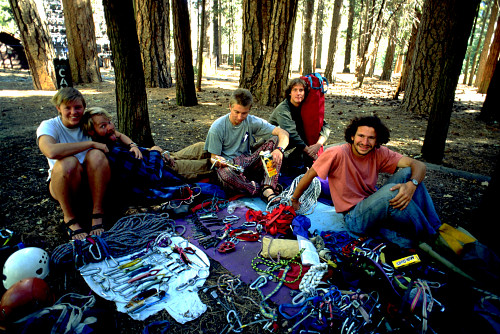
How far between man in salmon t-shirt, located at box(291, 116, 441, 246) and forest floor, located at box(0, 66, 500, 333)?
0.76 metres

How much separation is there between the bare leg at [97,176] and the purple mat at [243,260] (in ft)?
2.56

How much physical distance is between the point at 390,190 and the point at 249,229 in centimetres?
137

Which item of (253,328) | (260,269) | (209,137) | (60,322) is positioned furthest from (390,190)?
(60,322)

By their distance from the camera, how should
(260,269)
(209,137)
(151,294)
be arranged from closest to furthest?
(151,294) → (260,269) → (209,137)

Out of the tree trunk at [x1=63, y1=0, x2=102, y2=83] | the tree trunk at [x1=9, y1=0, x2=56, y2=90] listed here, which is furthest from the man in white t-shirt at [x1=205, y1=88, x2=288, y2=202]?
the tree trunk at [x1=63, y1=0, x2=102, y2=83]

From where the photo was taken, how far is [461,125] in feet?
22.9

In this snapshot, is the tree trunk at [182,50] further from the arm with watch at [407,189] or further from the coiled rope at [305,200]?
the arm with watch at [407,189]

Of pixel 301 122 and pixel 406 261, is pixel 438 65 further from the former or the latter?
pixel 406 261

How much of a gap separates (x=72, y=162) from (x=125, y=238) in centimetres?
85

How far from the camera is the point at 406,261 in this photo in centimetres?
227

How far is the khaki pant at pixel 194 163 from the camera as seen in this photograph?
3709 mm

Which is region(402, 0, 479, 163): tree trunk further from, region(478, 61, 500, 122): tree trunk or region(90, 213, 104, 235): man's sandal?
region(90, 213, 104, 235): man's sandal

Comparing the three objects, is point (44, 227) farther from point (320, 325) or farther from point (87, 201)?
point (320, 325)

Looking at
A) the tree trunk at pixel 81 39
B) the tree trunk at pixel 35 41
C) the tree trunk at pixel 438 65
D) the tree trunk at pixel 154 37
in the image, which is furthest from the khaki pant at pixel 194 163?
the tree trunk at pixel 81 39
